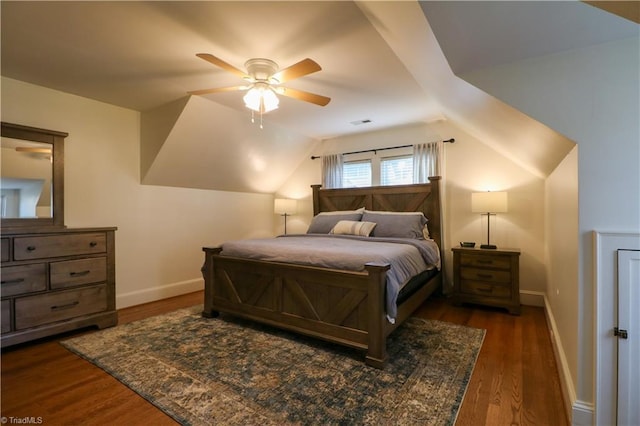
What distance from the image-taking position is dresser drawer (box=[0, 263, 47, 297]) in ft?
7.73

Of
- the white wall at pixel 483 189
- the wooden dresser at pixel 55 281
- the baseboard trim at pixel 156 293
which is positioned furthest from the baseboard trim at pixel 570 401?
the baseboard trim at pixel 156 293

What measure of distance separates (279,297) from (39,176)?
2717 millimetres

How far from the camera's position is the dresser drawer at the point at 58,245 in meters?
2.45

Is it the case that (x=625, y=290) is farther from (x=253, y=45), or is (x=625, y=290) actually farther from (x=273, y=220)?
(x=273, y=220)

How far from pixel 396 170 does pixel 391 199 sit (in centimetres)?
49

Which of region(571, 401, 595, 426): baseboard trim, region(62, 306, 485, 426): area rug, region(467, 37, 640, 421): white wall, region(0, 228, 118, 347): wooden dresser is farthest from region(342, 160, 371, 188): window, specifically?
region(571, 401, 595, 426): baseboard trim

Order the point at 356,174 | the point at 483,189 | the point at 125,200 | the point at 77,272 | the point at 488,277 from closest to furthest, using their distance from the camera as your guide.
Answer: the point at 77,272, the point at 488,277, the point at 125,200, the point at 483,189, the point at 356,174

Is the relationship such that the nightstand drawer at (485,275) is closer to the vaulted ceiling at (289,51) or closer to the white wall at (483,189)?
the white wall at (483,189)

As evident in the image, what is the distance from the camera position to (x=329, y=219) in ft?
14.3

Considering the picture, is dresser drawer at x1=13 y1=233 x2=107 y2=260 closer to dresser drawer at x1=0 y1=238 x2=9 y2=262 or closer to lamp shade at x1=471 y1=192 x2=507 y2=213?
dresser drawer at x1=0 y1=238 x2=9 y2=262

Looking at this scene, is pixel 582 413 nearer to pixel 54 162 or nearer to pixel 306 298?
pixel 306 298

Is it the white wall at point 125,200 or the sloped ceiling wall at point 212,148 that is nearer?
the white wall at point 125,200

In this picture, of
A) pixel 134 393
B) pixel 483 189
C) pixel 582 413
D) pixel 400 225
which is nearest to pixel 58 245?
pixel 134 393

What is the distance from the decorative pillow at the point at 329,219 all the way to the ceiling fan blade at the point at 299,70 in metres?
2.40
